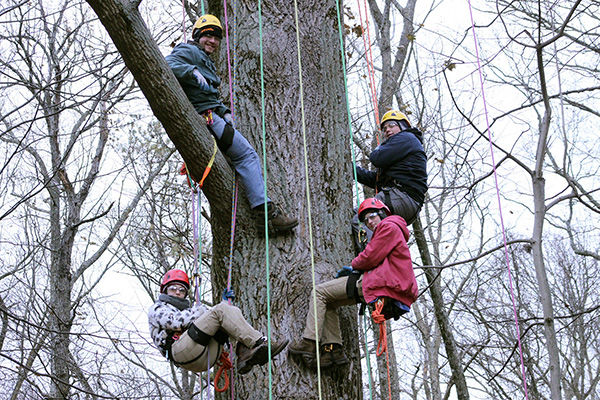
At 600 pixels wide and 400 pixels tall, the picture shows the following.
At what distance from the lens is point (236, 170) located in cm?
349

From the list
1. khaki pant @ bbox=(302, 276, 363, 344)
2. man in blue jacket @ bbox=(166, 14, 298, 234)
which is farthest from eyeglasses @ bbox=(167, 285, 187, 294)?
khaki pant @ bbox=(302, 276, 363, 344)

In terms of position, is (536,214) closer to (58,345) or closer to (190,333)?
(190,333)

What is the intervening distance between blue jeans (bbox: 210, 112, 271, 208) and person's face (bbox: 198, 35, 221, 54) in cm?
61

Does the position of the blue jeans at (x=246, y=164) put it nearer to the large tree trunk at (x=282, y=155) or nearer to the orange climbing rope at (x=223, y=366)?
the large tree trunk at (x=282, y=155)

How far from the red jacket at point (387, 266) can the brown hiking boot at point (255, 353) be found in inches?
24.6

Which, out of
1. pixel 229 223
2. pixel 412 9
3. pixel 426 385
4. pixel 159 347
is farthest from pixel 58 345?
pixel 426 385

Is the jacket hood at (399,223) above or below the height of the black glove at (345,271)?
above

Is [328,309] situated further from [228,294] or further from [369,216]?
[369,216]

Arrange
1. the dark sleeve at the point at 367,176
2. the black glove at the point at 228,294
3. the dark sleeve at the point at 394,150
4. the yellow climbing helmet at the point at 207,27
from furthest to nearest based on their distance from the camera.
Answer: the dark sleeve at the point at 367,176 → the dark sleeve at the point at 394,150 → the yellow climbing helmet at the point at 207,27 → the black glove at the point at 228,294

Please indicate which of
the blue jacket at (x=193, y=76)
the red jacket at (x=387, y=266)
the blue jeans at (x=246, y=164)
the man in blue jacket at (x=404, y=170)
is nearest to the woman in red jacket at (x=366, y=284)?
the red jacket at (x=387, y=266)

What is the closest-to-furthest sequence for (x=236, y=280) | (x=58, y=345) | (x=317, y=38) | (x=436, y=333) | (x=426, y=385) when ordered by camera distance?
(x=236, y=280) < (x=317, y=38) < (x=58, y=345) < (x=436, y=333) < (x=426, y=385)

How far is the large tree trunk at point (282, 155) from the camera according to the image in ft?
10.1

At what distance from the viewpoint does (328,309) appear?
10.8 feet

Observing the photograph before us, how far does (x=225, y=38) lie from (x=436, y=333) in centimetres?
1091
